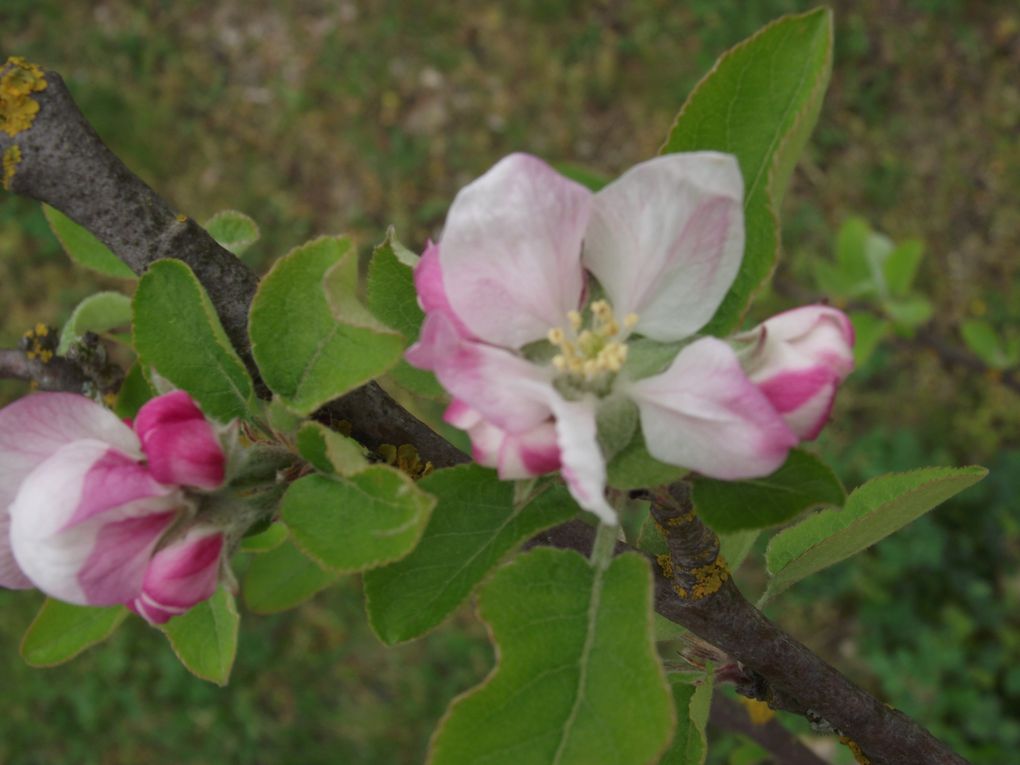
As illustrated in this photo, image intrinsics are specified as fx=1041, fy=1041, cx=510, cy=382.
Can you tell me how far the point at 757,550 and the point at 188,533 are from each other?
2.20 m

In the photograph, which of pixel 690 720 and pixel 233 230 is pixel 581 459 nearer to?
pixel 690 720

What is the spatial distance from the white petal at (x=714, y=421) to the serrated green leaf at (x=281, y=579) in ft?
1.94

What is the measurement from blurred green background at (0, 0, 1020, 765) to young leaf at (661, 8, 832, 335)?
1873 mm

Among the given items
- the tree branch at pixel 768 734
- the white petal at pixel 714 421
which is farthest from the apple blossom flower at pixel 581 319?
the tree branch at pixel 768 734

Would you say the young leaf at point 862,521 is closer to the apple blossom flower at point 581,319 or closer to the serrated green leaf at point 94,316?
the apple blossom flower at point 581,319

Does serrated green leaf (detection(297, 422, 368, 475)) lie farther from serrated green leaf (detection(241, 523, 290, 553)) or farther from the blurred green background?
the blurred green background

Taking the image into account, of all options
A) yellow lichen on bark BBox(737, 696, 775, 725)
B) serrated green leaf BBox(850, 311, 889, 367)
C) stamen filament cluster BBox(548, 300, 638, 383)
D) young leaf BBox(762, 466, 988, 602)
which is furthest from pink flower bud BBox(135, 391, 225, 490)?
serrated green leaf BBox(850, 311, 889, 367)

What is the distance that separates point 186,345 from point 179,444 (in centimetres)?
13

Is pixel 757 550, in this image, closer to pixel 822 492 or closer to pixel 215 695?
pixel 215 695

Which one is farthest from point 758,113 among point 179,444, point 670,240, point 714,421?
point 179,444

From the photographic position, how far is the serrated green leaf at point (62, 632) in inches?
38.9

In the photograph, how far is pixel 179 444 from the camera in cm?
70

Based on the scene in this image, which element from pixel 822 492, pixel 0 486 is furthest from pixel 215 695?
pixel 822 492

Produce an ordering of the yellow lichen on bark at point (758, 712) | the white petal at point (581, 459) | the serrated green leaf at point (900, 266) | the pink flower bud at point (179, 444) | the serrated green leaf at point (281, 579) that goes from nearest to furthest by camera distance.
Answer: the white petal at point (581, 459) → the pink flower bud at point (179, 444) → the serrated green leaf at point (281, 579) → the yellow lichen on bark at point (758, 712) → the serrated green leaf at point (900, 266)
